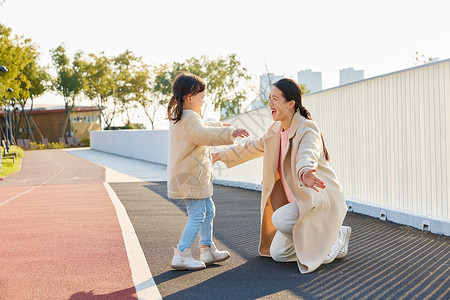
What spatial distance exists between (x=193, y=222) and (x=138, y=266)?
0.65 metres

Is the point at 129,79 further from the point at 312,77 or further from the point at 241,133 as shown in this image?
the point at 241,133

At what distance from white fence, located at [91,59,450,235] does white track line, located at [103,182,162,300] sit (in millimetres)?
3430

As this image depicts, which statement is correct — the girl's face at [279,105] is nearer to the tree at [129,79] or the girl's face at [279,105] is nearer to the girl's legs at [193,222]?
the girl's legs at [193,222]

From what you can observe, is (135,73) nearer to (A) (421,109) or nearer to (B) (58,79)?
(B) (58,79)

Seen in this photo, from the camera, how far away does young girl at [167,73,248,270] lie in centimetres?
470

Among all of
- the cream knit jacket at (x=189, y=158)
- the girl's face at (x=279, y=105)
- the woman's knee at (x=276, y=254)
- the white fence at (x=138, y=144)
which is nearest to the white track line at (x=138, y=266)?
the cream knit jacket at (x=189, y=158)

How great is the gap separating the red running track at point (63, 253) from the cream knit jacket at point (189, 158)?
34.5 inches

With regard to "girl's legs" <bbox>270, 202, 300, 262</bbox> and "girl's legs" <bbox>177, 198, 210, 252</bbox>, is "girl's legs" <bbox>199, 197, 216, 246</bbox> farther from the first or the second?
"girl's legs" <bbox>270, 202, 300, 262</bbox>

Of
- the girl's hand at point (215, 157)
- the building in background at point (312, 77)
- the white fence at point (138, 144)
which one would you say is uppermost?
the building in background at point (312, 77)

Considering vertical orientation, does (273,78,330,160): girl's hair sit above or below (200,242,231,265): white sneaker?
above

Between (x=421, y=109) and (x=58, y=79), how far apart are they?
194 feet

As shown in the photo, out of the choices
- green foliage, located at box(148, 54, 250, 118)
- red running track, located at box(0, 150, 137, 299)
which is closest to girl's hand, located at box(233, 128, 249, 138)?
red running track, located at box(0, 150, 137, 299)

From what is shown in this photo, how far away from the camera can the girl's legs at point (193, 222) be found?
4777 mm

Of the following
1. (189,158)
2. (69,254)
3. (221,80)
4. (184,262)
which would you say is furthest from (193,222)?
(221,80)
